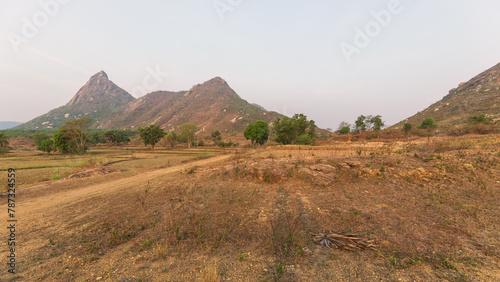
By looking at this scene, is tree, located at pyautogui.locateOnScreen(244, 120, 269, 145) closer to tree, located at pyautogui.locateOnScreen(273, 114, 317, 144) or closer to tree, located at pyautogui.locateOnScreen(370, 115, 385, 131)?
tree, located at pyautogui.locateOnScreen(273, 114, 317, 144)

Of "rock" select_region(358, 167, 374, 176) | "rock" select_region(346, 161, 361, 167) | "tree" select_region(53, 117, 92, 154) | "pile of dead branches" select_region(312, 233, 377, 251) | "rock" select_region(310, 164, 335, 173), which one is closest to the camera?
"pile of dead branches" select_region(312, 233, 377, 251)

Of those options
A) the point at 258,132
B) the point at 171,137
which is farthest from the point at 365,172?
the point at 171,137

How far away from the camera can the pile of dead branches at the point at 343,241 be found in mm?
5035

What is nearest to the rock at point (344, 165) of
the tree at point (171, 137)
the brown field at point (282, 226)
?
the brown field at point (282, 226)

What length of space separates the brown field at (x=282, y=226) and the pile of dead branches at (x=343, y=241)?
179mm

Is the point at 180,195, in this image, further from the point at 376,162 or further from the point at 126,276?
the point at 376,162

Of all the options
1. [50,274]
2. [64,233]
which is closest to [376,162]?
[50,274]

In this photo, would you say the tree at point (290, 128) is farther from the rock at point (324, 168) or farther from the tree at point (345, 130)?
the rock at point (324, 168)

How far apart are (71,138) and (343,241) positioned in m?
63.1

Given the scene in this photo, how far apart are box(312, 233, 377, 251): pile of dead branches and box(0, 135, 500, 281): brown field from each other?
0.18 meters

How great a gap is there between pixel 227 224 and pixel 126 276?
130 inches

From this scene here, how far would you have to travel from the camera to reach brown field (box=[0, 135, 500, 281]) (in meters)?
4.36

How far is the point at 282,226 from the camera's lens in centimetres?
638

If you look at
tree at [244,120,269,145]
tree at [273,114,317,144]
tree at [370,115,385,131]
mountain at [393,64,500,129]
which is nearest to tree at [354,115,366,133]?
tree at [370,115,385,131]
